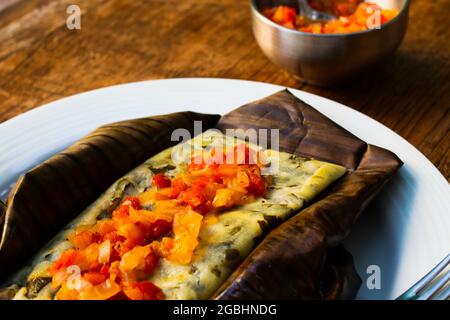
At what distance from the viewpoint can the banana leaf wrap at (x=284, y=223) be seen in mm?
1974

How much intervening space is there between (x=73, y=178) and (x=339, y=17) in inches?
64.6

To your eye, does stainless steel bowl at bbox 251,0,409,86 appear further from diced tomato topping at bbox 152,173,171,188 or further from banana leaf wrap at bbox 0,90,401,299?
diced tomato topping at bbox 152,173,171,188

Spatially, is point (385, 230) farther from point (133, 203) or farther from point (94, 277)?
point (94, 277)

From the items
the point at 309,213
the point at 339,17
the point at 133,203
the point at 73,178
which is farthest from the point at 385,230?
the point at 339,17

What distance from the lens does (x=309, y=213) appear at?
7.06 ft

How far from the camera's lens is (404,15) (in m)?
3.06

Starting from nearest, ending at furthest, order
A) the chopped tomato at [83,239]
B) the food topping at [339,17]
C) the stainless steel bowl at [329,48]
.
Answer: the chopped tomato at [83,239]
the stainless steel bowl at [329,48]
the food topping at [339,17]

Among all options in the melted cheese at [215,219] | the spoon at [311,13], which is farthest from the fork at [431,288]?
the spoon at [311,13]

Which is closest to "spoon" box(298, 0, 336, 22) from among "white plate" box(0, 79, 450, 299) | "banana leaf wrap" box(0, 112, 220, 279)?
"white plate" box(0, 79, 450, 299)

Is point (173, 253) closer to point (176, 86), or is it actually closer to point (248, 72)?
point (176, 86)

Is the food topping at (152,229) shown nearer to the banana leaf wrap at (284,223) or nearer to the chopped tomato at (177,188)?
the chopped tomato at (177,188)

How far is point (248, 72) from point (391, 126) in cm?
80

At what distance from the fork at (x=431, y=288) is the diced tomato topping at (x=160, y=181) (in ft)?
2.83
